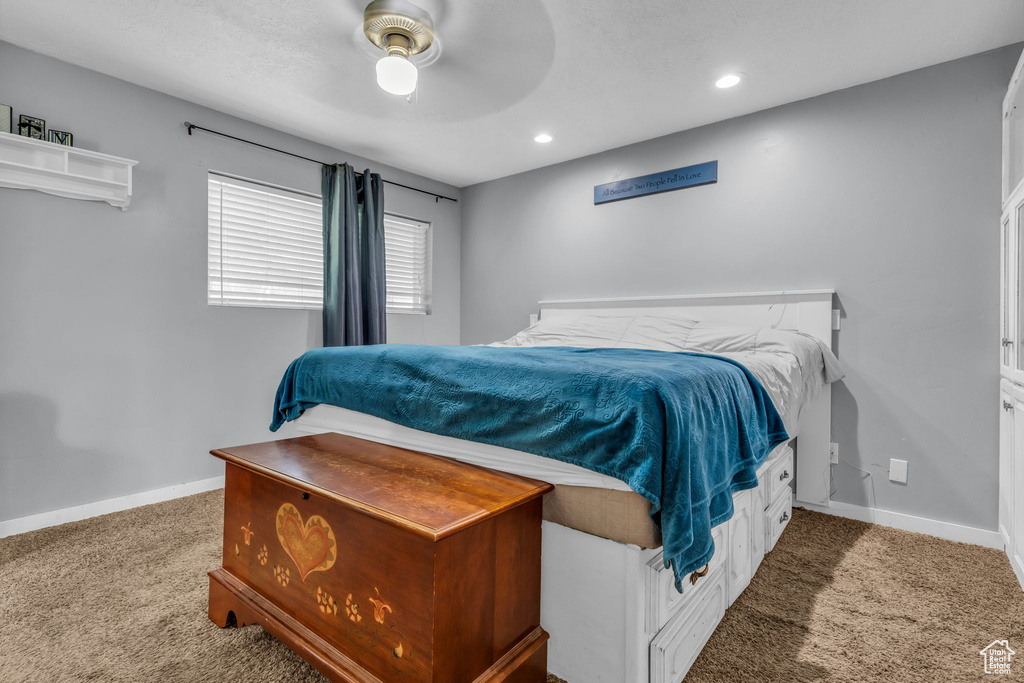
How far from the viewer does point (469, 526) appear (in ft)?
3.18

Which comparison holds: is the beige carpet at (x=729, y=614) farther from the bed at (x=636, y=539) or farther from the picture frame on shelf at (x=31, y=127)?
the picture frame on shelf at (x=31, y=127)

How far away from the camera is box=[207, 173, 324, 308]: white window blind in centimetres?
288

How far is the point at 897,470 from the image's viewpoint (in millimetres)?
2348

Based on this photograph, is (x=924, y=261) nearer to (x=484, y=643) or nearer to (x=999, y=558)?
(x=999, y=558)

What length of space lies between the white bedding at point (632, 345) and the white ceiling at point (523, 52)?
4.22ft

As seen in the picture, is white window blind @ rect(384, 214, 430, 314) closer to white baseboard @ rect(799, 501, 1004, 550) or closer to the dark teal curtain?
the dark teal curtain

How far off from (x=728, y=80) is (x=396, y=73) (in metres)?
1.68

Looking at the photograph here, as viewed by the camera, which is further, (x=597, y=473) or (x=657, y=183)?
(x=657, y=183)

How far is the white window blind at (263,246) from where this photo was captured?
288 cm

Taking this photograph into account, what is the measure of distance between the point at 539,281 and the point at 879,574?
2705 millimetres

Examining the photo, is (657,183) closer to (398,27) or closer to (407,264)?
(398,27)

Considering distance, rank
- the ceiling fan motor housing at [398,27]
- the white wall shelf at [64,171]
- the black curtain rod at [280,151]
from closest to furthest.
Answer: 1. the ceiling fan motor housing at [398,27]
2. the white wall shelf at [64,171]
3. the black curtain rod at [280,151]

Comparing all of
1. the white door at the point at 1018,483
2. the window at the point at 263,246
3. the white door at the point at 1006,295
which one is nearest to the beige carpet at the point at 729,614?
the white door at the point at 1018,483

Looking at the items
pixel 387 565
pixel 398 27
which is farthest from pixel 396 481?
pixel 398 27
